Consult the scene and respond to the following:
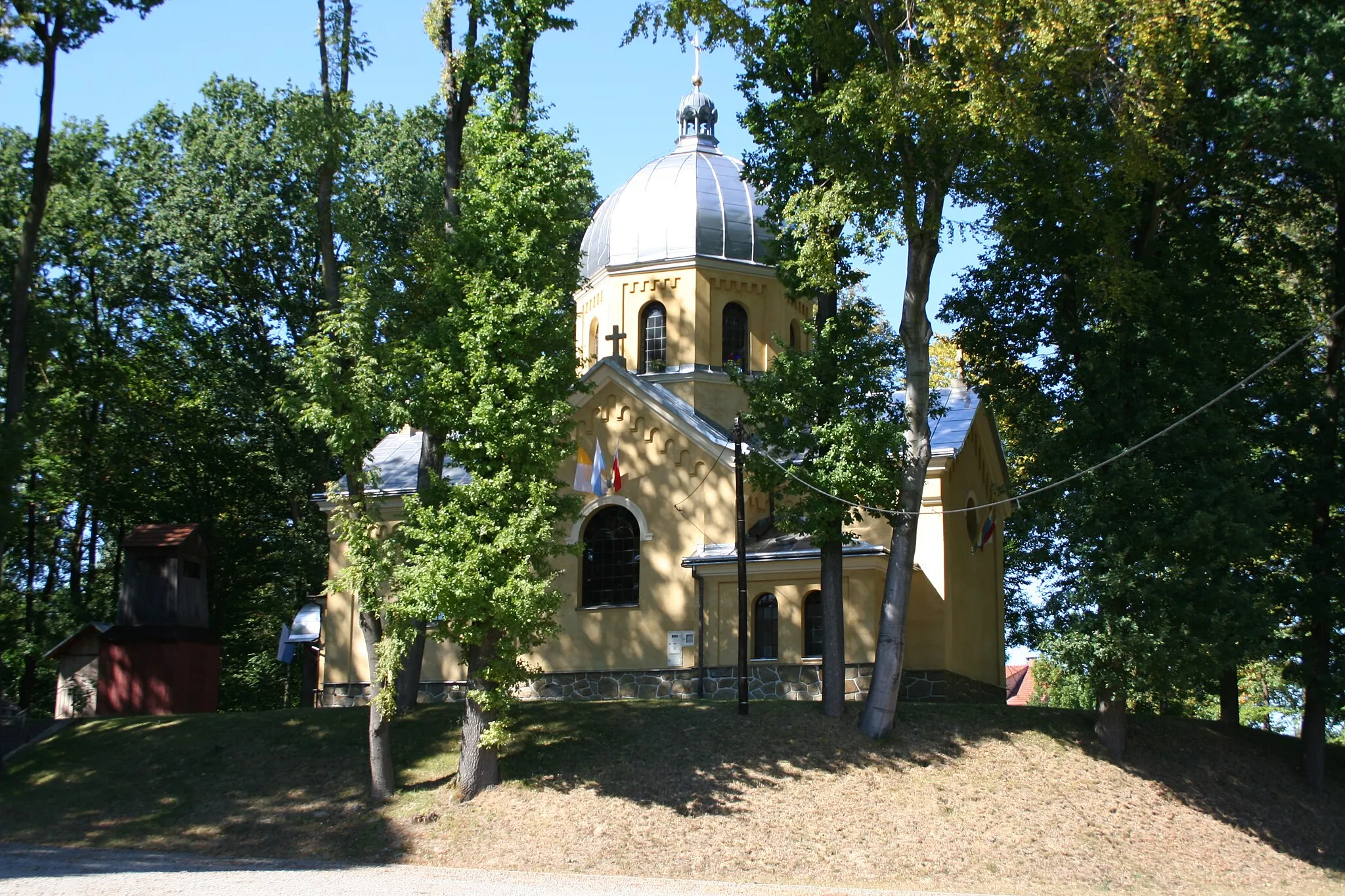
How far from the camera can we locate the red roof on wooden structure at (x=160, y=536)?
25.0m

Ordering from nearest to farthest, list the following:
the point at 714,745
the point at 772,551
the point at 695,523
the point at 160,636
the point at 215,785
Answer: the point at 215,785 → the point at 714,745 → the point at 772,551 → the point at 160,636 → the point at 695,523

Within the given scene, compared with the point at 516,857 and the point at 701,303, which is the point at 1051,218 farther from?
the point at 516,857

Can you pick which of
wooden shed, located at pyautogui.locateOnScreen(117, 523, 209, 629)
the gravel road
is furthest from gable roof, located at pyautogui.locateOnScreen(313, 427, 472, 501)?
the gravel road

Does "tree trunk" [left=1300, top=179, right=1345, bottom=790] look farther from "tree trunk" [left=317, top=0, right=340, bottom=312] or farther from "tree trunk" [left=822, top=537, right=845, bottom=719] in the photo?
"tree trunk" [left=317, top=0, right=340, bottom=312]

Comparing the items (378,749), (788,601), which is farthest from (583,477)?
(378,749)

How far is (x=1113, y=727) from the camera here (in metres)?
19.3

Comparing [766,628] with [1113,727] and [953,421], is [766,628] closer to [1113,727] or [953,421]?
[953,421]

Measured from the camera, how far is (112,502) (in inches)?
1324

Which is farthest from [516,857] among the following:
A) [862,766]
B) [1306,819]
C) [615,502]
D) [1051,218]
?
[1051,218]

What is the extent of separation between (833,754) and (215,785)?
905 centimetres

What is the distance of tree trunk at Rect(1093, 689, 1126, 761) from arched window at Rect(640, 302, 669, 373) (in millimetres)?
12143

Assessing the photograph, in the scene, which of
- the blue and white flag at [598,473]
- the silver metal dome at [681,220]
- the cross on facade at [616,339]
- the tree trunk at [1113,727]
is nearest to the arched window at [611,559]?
the blue and white flag at [598,473]

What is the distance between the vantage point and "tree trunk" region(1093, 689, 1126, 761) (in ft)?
63.1

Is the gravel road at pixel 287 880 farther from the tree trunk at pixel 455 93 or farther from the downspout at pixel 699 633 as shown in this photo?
the tree trunk at pixel 455 93
